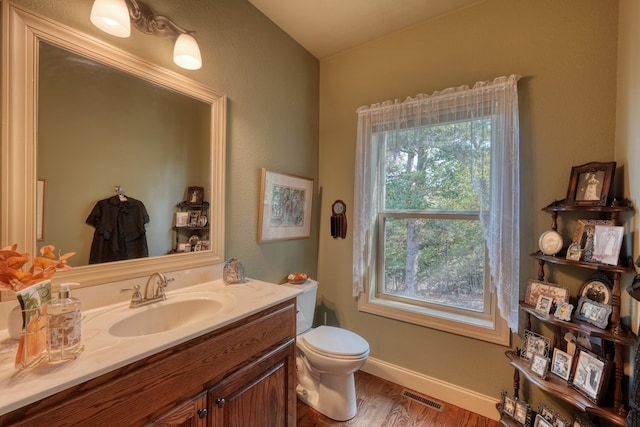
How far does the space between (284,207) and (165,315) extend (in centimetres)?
109

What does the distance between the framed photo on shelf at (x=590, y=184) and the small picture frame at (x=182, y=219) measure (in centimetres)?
204

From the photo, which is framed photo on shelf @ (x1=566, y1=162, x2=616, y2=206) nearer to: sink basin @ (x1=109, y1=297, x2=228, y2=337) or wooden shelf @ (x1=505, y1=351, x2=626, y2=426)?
wooden shelf @ (x1=505, y1=351, x2=626, y2=426)

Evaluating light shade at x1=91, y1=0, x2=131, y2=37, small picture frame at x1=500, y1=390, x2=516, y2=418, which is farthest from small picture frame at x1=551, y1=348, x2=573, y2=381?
light shade at x1=91, y1=0, x2=131, y2=37

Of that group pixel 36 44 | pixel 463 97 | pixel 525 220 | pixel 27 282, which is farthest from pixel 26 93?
pixel 525 220

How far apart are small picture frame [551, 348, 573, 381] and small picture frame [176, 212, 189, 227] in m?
2.12

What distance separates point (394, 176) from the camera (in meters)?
2.16

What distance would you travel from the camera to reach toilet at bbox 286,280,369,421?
1629 mm

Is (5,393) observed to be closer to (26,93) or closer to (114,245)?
(114,245)

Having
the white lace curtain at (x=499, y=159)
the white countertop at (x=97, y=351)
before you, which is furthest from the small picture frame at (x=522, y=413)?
the white countertop at (x=97, y=351)

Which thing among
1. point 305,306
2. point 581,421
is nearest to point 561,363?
point 581,421

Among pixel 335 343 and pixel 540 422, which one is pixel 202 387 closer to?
pixel 335 343

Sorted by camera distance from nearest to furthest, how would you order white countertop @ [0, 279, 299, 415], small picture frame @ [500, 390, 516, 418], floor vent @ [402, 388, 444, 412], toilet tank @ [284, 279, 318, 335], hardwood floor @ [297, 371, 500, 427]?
white countertop @ [0, 279, 299, 415] → small picture frame @ [500, 390, 516, 418] → hardwood floor @ [297, 371, 500, 427] → floor vent @ [402, 388, 444, 412] → toilet tank @ [284, 279, 318, 335]

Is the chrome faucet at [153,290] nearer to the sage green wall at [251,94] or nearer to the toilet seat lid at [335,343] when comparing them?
the sage green wall at [251,94]

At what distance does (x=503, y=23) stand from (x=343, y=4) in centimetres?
102
